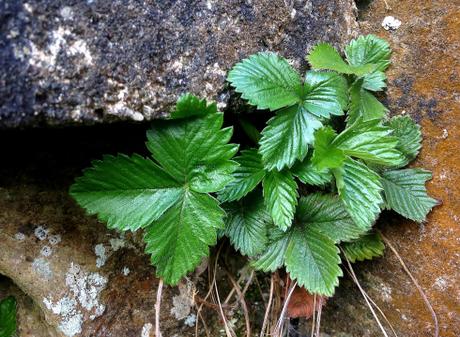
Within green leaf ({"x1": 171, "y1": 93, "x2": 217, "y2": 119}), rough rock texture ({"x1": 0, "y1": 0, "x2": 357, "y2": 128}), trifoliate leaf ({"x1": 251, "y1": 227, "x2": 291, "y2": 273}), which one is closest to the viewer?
rough rock texture ({"x1": 0, "y1": 0, "x2": 357, "y2": 128})

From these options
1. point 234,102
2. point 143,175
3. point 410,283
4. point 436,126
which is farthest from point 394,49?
point 143,175

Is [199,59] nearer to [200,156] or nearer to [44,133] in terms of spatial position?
[200,156]

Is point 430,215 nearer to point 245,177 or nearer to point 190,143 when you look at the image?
point 245,177

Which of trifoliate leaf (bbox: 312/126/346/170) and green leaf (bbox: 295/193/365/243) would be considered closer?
trifoliate leaf (bbox: 312/126/346/170)

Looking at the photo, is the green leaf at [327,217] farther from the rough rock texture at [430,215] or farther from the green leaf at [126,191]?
the green leaf at [126,191]

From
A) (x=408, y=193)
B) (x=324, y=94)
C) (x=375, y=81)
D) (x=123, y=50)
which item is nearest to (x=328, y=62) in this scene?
(x=324, y=94)

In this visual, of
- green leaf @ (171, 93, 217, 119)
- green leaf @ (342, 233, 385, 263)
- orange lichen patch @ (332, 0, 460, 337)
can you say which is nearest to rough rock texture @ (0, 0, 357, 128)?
green leaf @ (171, 93, 217, 119)

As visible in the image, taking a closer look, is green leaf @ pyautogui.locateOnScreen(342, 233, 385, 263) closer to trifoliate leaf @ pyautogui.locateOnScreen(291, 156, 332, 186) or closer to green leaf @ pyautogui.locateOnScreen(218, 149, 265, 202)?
trifoliate leaf @ pyautogui.locateOnScreen(291, 156, 332, 186)
